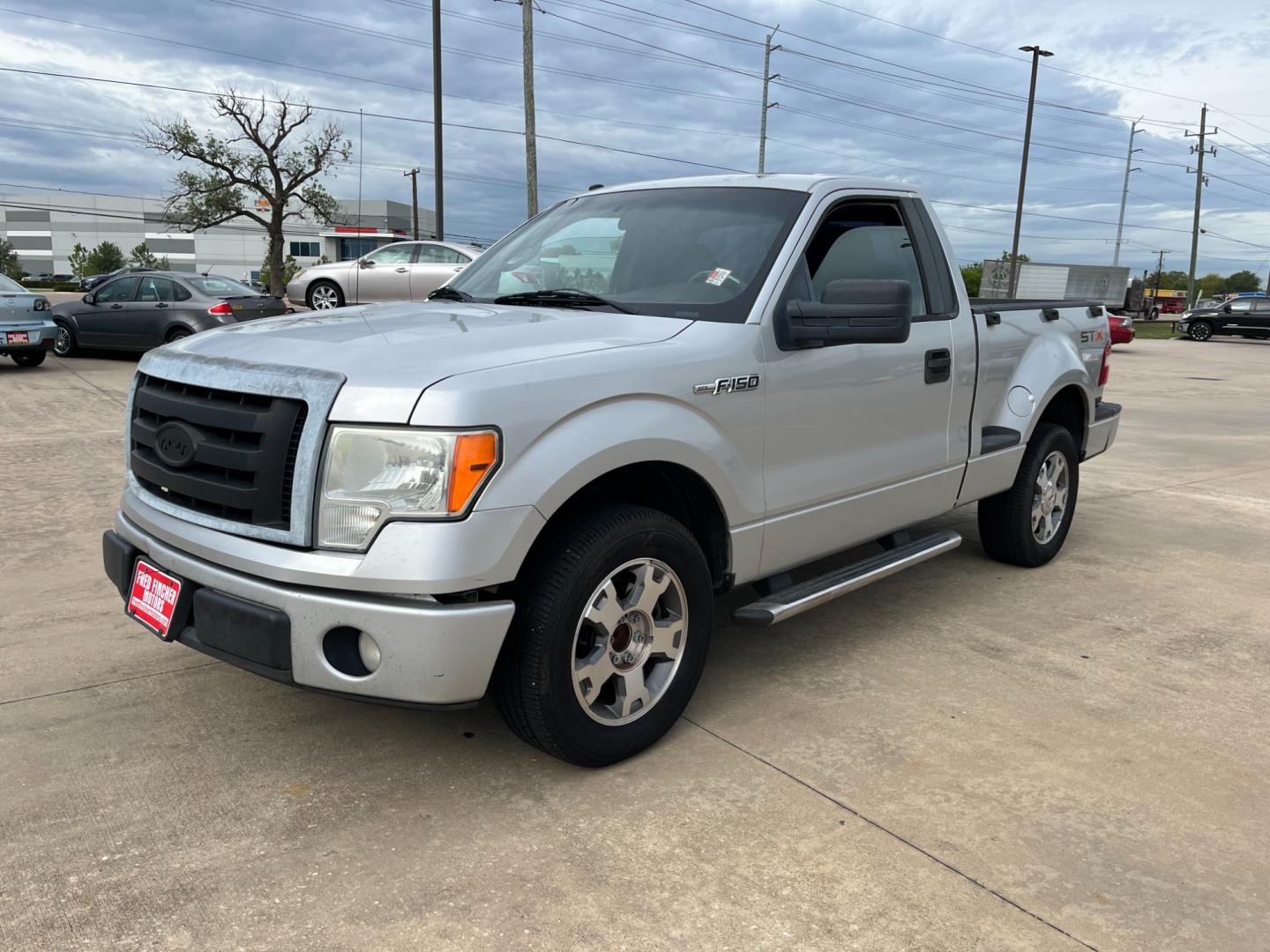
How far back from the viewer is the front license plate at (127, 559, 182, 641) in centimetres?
287

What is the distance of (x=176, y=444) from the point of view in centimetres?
291

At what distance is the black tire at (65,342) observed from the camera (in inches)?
621

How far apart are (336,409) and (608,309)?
118 centimetres

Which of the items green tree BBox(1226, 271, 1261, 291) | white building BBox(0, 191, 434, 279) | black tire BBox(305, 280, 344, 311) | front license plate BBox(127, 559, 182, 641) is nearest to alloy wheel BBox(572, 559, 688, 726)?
front license plate BBox(127, 559, 182, 641)

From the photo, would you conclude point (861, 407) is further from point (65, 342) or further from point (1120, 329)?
point (1120, 329)

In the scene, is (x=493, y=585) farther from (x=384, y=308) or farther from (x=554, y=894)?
(x=384, y=308)

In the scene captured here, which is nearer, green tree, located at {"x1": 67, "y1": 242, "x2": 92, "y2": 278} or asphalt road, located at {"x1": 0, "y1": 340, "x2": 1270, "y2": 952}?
asphalt road, located at {"x1": 0, "y1": 340, "x2": 1270, "y2": 952}

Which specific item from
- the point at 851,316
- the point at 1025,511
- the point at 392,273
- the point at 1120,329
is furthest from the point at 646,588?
the point at 1120,329

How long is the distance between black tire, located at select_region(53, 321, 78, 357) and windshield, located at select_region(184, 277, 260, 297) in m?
2.46

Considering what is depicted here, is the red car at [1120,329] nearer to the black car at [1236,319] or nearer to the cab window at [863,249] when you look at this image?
the black car at [1236,319]

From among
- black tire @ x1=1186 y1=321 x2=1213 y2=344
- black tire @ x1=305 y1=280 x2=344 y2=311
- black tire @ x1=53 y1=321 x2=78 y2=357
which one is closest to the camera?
black tire @ x1=53 y1=321 x2=78 y2=357

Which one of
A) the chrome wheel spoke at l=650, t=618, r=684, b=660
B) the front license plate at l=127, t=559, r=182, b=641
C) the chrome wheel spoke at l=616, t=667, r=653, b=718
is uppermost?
the front license plate at l=127, t=559, r=182, b=641

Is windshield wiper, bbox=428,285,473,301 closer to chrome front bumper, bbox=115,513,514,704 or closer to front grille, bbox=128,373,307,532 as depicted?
front grille, bbox=128,373,307,532

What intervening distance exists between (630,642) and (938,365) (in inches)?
77.1
